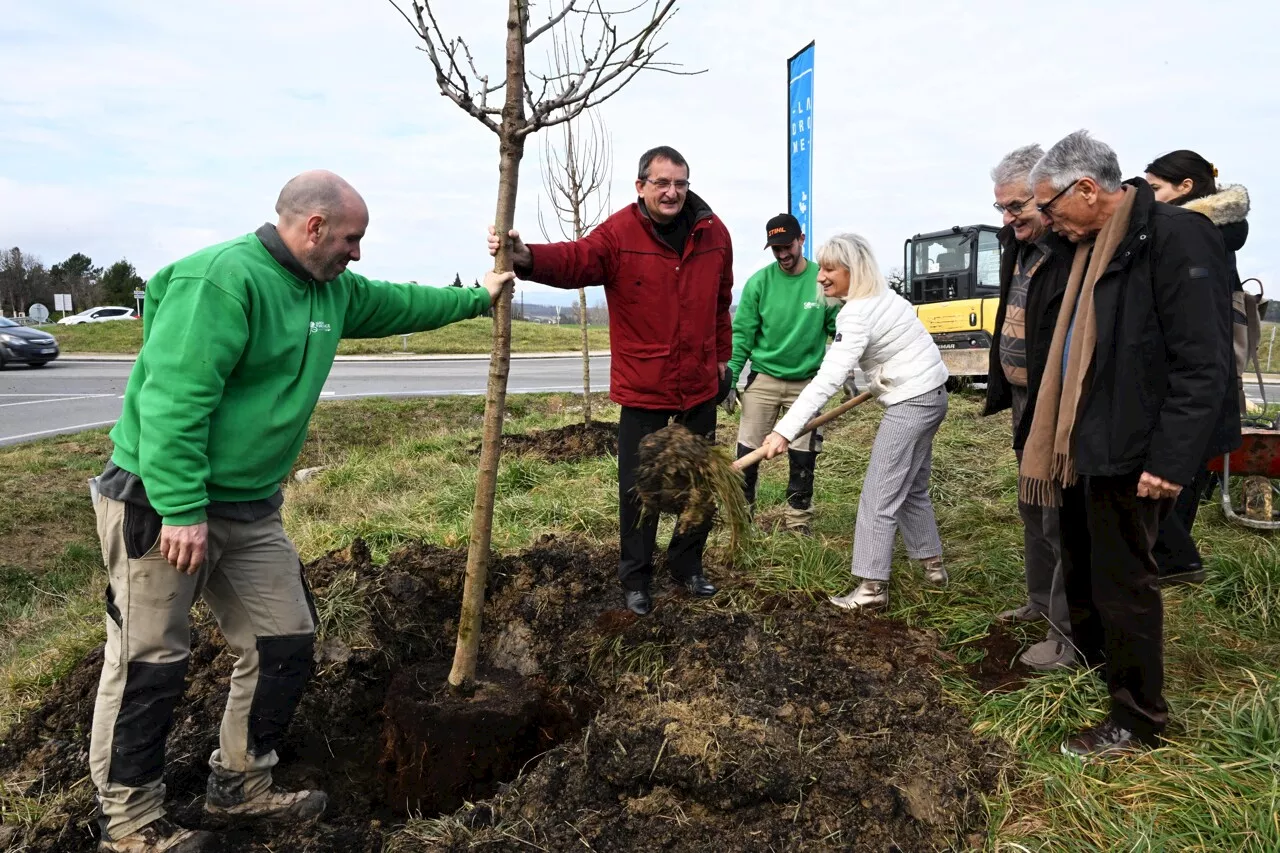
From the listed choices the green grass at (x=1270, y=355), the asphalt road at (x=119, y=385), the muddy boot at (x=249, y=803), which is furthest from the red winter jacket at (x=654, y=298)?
the green grass at (x=1270, y=355)

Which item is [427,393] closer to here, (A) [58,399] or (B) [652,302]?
(A) [58,399]

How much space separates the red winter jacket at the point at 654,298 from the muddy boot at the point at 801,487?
1771 mm

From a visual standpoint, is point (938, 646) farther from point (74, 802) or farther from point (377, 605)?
point (74, 802)

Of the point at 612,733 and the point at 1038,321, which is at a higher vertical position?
the point at 1038,321

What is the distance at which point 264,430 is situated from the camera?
2.73m

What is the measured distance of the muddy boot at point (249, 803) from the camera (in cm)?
294

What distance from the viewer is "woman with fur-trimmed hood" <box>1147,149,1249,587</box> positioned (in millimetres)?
4156

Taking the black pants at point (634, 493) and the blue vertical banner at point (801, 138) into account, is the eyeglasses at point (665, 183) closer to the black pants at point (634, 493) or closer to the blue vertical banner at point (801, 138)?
the black pants at point (634, 493)

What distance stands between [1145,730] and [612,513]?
11.5 feet

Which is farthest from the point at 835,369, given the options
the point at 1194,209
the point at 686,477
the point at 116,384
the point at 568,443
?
the point at 116,384

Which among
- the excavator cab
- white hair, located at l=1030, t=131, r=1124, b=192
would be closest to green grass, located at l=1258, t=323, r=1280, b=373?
the excavator cab

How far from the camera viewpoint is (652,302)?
3898mm

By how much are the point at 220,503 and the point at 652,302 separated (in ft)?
6.43

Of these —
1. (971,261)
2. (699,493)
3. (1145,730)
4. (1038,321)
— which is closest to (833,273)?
(1038,321)
